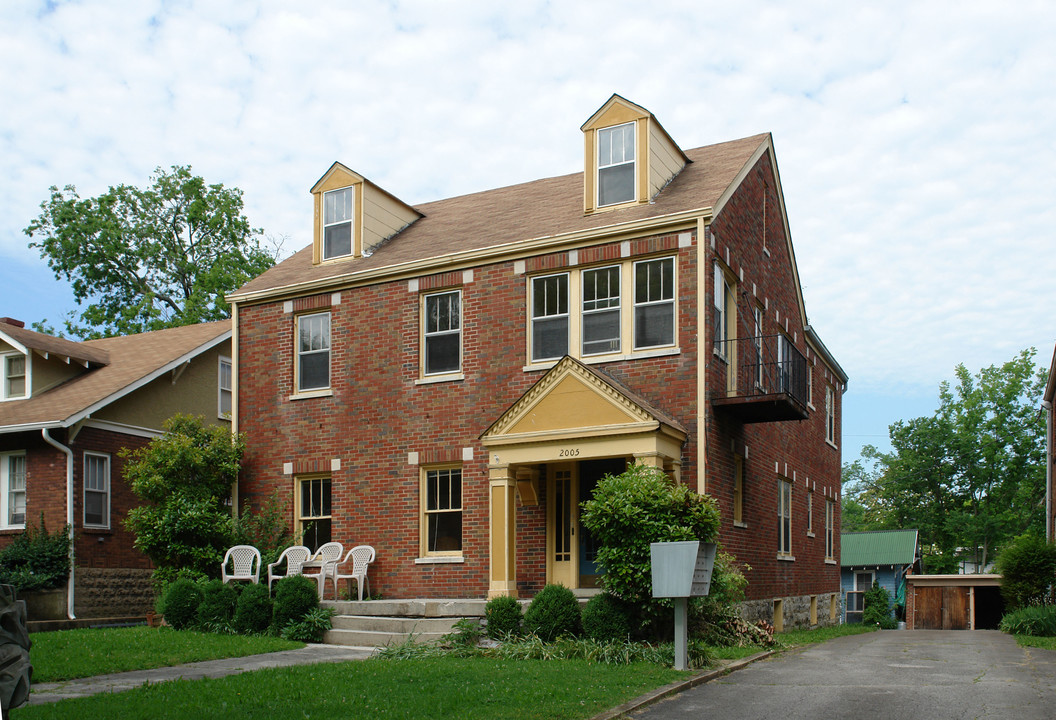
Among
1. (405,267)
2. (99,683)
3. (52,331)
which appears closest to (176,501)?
(405,267)

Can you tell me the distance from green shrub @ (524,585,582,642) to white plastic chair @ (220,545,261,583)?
18.5 ft

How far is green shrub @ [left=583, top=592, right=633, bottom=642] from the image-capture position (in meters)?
12.9

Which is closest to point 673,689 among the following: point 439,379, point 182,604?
point 439,379

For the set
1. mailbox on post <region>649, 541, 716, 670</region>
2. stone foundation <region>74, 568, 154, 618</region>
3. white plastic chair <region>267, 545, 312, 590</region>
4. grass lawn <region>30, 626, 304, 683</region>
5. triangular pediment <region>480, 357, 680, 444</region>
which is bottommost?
stone foundation <region>74, 568, 154, 618</region>

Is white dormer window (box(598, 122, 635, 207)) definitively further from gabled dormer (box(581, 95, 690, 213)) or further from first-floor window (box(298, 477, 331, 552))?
first-floor window (box(298, 477, 331, 552))

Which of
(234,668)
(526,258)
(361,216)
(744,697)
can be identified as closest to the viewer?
(744,697)

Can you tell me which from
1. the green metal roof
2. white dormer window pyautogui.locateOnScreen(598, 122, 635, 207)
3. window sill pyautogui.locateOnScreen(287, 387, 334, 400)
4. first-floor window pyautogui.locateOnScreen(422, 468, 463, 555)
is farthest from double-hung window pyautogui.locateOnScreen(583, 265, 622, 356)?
the green metal roof

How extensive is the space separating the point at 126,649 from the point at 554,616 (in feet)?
18.4

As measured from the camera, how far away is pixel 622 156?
1739 centimetres

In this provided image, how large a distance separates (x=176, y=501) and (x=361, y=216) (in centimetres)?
641

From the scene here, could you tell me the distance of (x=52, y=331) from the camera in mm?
38531

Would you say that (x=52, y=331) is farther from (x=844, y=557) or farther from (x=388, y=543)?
(x=844, y=557)

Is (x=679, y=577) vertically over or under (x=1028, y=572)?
over

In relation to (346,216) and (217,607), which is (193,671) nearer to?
(217,607)
